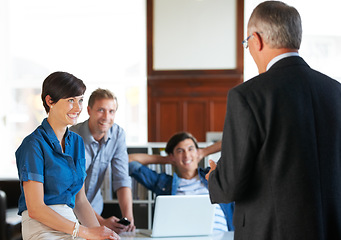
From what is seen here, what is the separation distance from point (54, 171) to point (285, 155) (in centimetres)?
91

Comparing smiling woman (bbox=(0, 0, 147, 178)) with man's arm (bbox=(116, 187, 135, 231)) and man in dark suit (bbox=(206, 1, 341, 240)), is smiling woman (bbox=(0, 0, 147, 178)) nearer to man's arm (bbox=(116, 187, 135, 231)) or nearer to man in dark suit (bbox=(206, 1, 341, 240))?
man's arm (bbox=(116, 187, 135, 231))

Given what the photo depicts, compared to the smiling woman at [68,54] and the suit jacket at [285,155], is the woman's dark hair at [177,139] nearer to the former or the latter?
the suit jacket at [285,155]

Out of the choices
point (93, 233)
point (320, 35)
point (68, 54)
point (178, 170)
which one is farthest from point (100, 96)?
point (320, 35)

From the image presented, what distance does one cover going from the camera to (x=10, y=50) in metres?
6.75

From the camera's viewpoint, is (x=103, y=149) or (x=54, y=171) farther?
(x=103, y=149)

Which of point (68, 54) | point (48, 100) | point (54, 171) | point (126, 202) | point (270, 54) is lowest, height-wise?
point (126, 202)

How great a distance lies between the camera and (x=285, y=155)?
139cm

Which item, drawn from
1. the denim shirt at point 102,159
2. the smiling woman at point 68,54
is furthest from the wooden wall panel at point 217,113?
the denim shirt at point 102,159

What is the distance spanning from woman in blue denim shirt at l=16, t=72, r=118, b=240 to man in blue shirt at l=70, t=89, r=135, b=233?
0.90 m

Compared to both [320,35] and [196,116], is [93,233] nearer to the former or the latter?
[196,116]

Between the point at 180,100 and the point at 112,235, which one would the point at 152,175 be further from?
the point at 180,100

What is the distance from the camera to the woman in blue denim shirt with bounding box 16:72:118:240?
5.71 ft

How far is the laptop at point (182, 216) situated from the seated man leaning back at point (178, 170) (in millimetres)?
922

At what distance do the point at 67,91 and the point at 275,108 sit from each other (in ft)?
2.84
